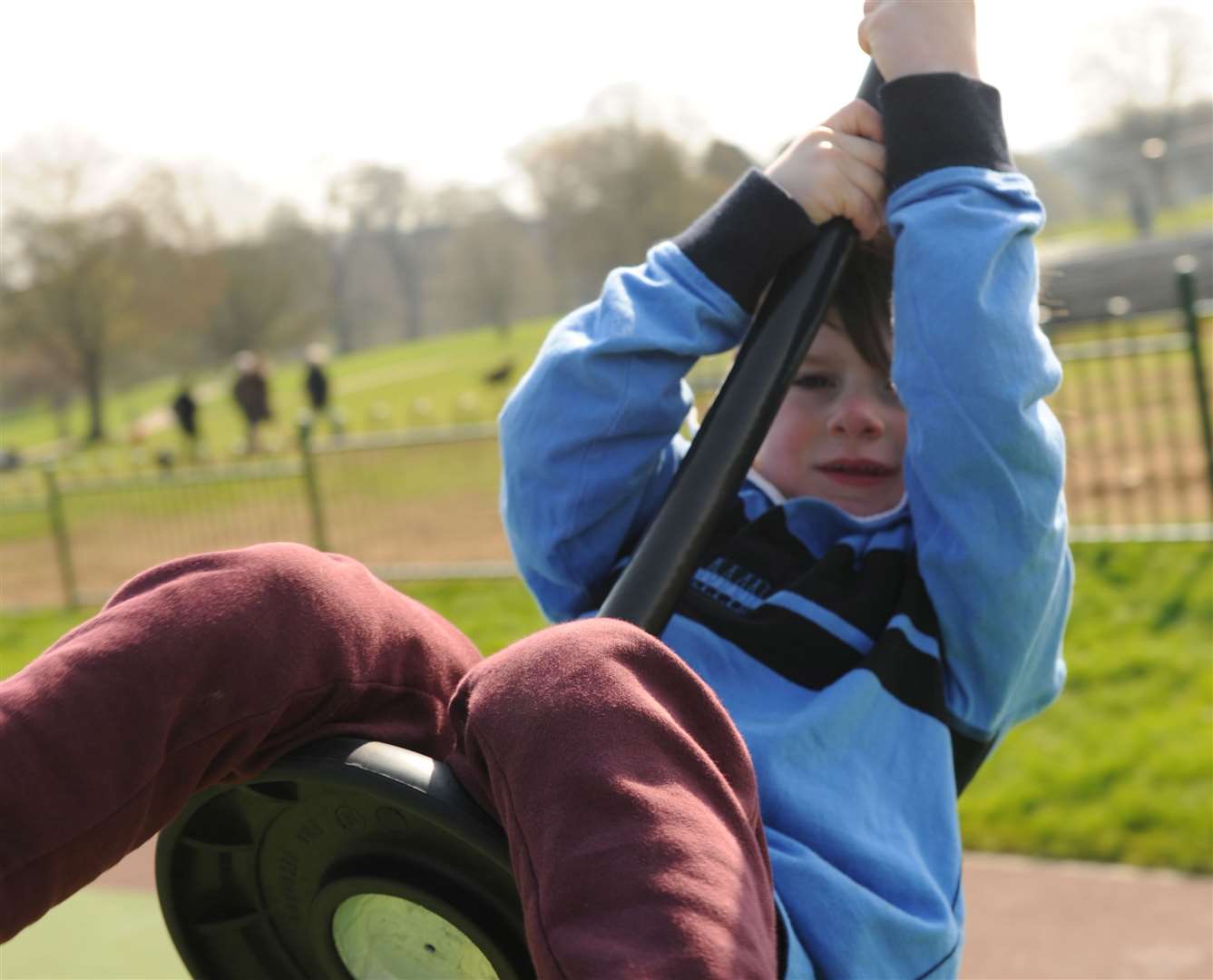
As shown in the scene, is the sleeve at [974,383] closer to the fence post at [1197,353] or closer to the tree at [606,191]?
the tree at [606,191]

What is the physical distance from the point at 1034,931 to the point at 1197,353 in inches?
115

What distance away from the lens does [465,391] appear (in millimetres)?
15508

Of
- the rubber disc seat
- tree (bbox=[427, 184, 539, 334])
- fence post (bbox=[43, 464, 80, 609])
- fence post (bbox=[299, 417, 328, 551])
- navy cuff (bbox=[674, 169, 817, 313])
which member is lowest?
fence post (bbox=[43, 464, 80, 609])

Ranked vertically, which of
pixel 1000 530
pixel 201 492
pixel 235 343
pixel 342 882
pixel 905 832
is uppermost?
pixel 1000 530

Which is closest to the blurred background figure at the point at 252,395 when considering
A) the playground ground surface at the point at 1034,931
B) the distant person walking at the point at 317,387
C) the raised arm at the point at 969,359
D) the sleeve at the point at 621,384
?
the distant person walking at the point at 317,387

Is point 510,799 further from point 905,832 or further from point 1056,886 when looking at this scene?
point 1056,886

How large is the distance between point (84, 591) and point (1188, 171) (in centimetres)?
1172

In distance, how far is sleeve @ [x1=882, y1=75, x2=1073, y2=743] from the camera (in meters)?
1.42

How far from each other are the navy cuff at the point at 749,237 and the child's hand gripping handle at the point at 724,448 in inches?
2.3

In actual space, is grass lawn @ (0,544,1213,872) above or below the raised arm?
below

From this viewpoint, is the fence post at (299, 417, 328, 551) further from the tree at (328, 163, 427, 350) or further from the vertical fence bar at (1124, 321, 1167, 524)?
the tree at (328, 163, 427, 350)

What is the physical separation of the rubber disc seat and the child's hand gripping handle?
0.29 metres

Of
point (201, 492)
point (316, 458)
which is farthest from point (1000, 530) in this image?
point (201, 492)

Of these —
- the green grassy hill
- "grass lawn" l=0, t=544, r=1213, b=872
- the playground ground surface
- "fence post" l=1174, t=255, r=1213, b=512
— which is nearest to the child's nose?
the playground ground surface
